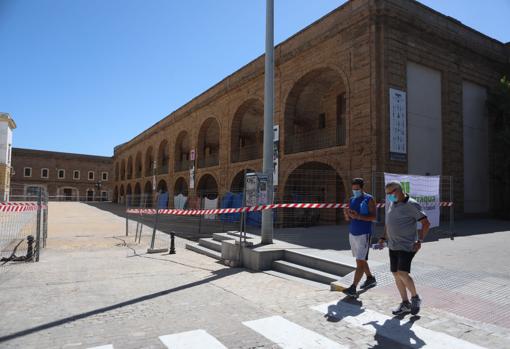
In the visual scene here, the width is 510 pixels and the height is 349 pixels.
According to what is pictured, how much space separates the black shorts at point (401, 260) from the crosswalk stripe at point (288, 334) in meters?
1.37

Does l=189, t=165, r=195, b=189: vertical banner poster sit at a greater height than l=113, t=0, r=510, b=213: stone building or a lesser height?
lesser

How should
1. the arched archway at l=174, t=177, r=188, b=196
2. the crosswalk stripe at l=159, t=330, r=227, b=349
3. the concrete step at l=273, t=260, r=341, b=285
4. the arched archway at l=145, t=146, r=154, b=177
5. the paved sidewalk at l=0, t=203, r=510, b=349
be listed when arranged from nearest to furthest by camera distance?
the crosswalk stripe at l=159, t=330, r=227, b=349 < the paved sidewalk at l=0, t=203, r=510, b=349 < the concrete step at l=273, t=260, r=341, b=285 < the arched archway at l=174, t=177, r=188, b=196 < the arched archway at l=145, t=146, r=154, b=177

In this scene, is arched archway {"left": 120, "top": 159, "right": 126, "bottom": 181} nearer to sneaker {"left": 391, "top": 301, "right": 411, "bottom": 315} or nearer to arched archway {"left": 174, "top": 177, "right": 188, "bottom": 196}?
arched archway {"left": 174, "top": 177, "right": 188, "bottom": 196}

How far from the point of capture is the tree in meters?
17.7

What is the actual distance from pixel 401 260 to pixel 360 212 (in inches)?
39.5

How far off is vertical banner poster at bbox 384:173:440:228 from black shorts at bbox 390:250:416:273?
204 inches

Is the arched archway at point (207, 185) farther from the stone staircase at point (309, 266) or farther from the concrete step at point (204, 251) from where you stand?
the stone staircase at point (309, 266)

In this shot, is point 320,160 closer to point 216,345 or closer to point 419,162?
point 419,162

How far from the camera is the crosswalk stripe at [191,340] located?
3.67 m

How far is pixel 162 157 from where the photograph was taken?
131 feet

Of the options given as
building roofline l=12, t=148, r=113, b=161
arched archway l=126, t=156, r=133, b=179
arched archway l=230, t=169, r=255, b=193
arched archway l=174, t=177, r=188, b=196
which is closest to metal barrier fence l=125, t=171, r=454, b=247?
arched archway l=230, t=169, r=255, b=193

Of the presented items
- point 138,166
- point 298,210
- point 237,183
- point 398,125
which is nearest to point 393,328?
point 398,125

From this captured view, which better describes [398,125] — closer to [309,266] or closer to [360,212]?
[309,266]

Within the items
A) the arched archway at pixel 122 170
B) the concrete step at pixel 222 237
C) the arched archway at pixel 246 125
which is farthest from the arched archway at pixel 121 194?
the concrete step at pixel 222 237
